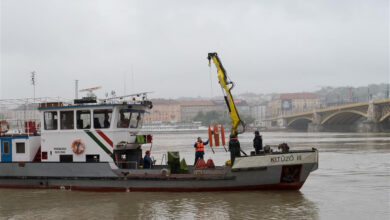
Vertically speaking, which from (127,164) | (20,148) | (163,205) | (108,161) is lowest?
(163,205)

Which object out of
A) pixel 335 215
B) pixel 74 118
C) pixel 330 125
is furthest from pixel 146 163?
pixel 330 125

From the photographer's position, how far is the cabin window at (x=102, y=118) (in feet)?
58.3

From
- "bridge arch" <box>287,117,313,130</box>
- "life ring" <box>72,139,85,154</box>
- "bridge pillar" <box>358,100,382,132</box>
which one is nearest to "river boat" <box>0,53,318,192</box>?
"life ring" <box>72,139,85,154</box>

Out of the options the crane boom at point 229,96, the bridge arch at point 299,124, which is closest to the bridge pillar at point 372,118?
the bridge arch at point 299,124

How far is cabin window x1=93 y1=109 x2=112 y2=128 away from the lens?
1778 centimetres

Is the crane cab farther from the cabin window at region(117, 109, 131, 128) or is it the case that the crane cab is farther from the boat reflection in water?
the boat reflection in water

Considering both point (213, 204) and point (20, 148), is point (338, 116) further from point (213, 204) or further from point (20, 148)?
point (213, 204)

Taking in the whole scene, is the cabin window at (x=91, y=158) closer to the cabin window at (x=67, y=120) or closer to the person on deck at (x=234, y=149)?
the cabin window at (x=67, y=120)

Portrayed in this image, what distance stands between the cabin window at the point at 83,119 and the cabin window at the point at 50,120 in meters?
1.00

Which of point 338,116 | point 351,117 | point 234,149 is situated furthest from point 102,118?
point 351,117

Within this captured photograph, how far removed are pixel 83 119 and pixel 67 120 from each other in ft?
2.17

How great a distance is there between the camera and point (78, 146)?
703 inches

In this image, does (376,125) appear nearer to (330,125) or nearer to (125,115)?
(330,125)

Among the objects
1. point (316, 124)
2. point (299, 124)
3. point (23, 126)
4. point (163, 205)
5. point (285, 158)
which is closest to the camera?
point (163, 205)
